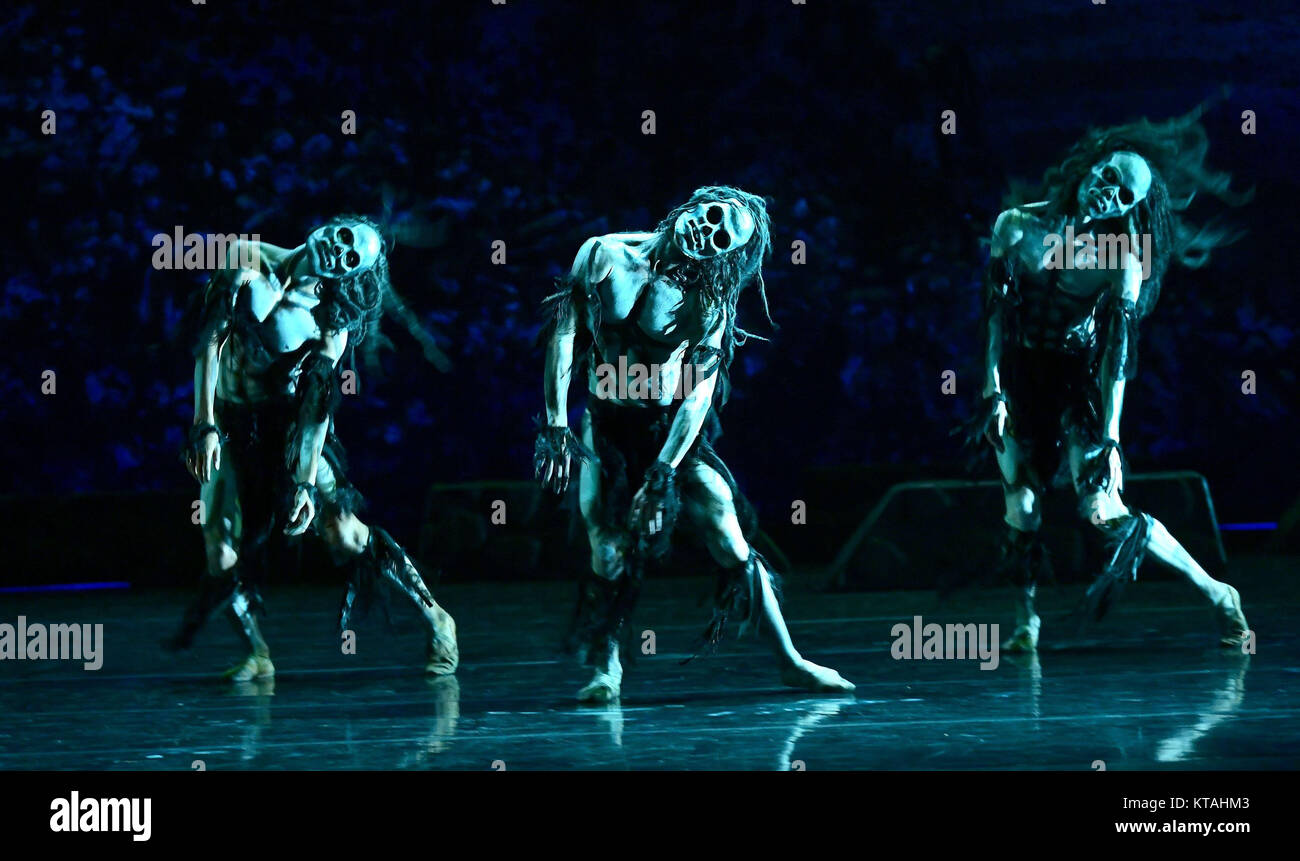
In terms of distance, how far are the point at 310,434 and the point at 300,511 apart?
0.24 metres

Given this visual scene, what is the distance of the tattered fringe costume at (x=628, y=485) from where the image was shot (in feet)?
16.6

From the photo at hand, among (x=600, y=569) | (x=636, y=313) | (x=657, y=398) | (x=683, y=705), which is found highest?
(x=636, y=313)

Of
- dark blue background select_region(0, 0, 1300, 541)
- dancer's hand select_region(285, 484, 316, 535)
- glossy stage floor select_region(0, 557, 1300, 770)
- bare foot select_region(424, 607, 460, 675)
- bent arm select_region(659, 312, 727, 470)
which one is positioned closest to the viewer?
glossy stage floor select_region(0, 557, 1300, 770)

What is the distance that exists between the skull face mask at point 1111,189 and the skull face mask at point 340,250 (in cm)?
226

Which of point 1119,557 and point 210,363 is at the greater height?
point 210,363

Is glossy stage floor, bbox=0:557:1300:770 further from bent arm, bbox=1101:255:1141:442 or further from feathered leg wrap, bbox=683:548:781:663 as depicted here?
bent arm, bbox=1101:255:1141:442

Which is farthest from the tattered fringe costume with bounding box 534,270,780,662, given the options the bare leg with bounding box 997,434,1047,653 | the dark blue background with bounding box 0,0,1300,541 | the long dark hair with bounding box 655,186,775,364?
the dark blue background with bounding box 0,0,1300,541

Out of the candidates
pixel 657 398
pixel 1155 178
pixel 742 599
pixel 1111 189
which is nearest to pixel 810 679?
pixel 742 599

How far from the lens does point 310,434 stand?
18.4ft

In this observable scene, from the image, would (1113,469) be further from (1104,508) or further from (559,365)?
(559,365)

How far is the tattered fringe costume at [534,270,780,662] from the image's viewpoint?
5.05 metres

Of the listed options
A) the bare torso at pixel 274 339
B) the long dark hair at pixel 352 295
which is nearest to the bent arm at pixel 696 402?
the long dark hair at pixel 352 295

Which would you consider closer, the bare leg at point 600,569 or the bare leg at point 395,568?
the bare leg at point 600,569

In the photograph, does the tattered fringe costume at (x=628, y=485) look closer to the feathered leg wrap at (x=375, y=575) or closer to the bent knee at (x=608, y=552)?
the bent knee at (x=608, y=552)
